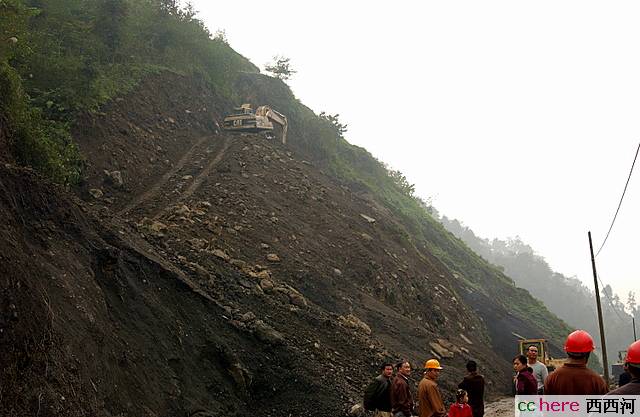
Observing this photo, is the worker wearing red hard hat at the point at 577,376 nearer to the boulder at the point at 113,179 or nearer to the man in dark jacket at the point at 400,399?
the man in dark jacket at the point at 400,399

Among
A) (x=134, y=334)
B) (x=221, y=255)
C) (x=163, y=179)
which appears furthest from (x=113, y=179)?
(x=134, y=334)

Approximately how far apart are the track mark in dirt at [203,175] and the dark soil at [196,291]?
0.11 meters

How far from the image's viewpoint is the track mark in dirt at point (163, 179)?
50.8 feet

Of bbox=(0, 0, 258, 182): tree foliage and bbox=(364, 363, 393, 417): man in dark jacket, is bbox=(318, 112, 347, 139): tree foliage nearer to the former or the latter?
bbox=(0, 0, 258, 182): tree foliage

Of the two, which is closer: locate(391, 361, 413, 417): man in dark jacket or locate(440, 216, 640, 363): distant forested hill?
locate(391, 361, 413, 417): man in dark jacket

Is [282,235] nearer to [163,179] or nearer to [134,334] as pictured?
[163,179]

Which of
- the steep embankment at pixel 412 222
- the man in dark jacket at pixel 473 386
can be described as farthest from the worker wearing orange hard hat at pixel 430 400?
the steep embankment at pixel 412 222

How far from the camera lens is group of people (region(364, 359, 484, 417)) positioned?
6.03 metres

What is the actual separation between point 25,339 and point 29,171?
4242mm

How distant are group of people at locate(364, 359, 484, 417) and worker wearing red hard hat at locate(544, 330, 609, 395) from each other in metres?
2.15

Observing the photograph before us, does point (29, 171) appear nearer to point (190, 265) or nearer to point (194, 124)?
point (190, 265)

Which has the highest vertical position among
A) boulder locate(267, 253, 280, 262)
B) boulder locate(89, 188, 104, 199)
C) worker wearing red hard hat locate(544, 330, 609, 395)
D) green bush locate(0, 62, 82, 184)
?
green bush locate(0, 62, 82, 184)

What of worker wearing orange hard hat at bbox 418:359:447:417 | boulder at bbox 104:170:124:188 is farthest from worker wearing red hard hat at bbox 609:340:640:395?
boulder at bbox 104:170:124:188

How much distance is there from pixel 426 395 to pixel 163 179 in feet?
48.2
